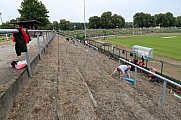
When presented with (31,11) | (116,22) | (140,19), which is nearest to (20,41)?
(31,11)

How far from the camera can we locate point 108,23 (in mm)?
108375

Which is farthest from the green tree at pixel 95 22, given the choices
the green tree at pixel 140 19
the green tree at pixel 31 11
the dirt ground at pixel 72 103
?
the dirt ground at pixel 72 103

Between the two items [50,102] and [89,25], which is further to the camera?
[89,25]

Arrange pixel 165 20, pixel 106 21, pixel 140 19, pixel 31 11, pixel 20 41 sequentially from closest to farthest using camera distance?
pixel 20 41 → pixel 31 11 → pixel 106 21 → pixel 140 19 → pixel 165 20

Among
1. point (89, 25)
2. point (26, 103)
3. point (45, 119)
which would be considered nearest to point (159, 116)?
point (45, 119)

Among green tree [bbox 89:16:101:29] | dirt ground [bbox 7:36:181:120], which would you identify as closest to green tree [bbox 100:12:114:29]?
green tree [bbox 89:16:101:29]

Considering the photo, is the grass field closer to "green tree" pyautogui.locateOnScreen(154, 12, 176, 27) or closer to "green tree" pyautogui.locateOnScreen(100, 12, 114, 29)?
"green tree" pyautogui.locateOnScreen(100, 12, 114, 29)

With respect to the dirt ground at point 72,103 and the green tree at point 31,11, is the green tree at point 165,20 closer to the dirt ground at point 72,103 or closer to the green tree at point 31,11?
the green tree at point 31,11

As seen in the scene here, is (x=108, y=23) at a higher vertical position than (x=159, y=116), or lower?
higher

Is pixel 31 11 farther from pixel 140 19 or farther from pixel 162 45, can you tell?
pixel 140 19

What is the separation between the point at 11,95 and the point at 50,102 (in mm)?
767

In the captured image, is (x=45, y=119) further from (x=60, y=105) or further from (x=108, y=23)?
(x=108, y=23)

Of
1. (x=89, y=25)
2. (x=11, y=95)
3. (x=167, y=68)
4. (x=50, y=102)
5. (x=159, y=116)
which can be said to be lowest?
(x=167, y=68)

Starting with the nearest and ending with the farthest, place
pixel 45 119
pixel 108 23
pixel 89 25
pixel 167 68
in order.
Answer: pixel 45 119 < pixel 167 68 < pixel 108 23 < pixel 89 25
